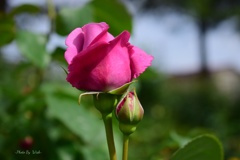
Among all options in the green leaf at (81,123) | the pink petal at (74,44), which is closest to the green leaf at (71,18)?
the green leaf at (81,123)

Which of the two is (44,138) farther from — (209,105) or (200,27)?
(200,27)

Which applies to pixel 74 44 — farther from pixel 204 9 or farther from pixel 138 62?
pixel 204 9

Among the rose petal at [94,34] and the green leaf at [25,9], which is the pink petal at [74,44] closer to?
the rose petal at [94,34]

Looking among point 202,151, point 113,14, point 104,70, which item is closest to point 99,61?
point 104,70

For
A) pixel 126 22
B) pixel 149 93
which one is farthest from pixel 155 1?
pixel 126 22

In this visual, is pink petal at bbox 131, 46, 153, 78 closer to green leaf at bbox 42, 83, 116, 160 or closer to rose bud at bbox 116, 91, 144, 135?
rose bud at bbox 116, 91, 144, 135

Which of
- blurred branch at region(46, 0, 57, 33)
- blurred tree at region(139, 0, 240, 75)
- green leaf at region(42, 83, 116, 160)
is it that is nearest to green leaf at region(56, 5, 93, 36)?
blurred branch at region(46, 0, 57, 33)

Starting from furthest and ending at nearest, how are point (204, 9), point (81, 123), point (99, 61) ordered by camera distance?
point (204, 9) < point (81, 123) < point (99, 61)
